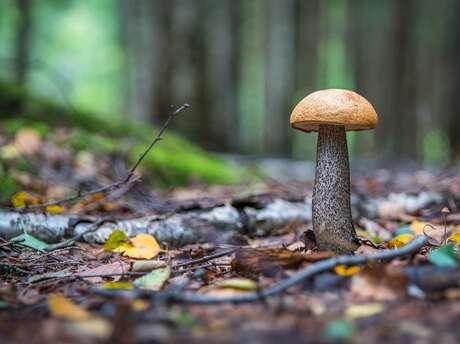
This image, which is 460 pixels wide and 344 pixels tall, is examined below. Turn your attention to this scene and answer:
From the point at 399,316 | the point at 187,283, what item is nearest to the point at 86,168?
the point at 187,283

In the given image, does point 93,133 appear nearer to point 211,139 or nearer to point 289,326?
point 289,326

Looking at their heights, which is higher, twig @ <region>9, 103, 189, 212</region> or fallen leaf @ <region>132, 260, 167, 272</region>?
twig @ <region>9, 103, 189, 212</region>

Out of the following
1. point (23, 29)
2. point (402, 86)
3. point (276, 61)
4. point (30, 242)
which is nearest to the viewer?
point (30, 242)

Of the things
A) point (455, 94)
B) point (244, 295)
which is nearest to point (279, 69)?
point (455, 94)

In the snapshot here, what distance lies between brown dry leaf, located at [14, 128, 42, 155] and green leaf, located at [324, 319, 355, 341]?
3.71 m

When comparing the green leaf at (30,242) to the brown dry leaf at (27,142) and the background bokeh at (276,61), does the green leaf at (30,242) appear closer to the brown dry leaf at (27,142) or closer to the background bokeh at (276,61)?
the brown dry leaf at (27,142)

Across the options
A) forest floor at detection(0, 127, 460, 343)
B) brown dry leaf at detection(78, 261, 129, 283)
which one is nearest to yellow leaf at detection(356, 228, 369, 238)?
forest floor at detection(0, 127, 460, 343)

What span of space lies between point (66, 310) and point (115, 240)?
1024mm

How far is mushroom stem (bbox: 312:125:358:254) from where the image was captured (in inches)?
90.9

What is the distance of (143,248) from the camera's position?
2.38 meters

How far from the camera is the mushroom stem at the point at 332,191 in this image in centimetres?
231

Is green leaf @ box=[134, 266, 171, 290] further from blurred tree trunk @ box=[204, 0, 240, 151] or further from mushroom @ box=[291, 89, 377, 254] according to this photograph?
blurred tree trunk @ box=[204, 0, 240, 151]

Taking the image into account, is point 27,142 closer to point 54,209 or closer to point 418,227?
→ point 54,209

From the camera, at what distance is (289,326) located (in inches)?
50.3
